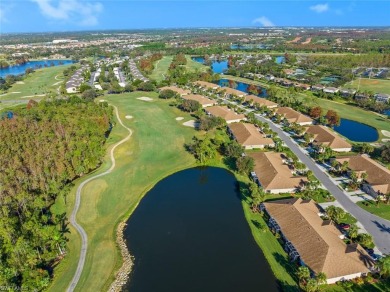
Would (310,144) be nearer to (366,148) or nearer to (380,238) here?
(366,148)

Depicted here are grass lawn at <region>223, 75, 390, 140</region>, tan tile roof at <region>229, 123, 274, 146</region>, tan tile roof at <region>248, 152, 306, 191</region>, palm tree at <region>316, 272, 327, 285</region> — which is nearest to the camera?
palm tree at <region>316, 272, 327, 285</region>

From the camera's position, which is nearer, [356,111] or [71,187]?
[71,187]

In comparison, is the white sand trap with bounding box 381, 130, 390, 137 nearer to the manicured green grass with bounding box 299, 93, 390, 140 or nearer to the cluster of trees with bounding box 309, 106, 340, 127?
the manicured green grass with bounding box 299, 93, 390, 140

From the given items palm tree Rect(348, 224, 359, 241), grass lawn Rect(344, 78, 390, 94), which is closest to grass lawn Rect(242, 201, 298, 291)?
palm tree Rect(348, 224, 359, 241)

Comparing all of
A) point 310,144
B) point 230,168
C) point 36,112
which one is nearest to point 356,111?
point 310,144

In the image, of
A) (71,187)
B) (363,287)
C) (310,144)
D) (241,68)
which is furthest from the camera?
(241,68)

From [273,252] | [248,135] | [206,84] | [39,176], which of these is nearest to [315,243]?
[273,252]

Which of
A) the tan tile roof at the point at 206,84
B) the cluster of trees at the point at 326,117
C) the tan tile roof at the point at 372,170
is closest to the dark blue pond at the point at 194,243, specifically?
the tan tile roof at the point at 372,170
